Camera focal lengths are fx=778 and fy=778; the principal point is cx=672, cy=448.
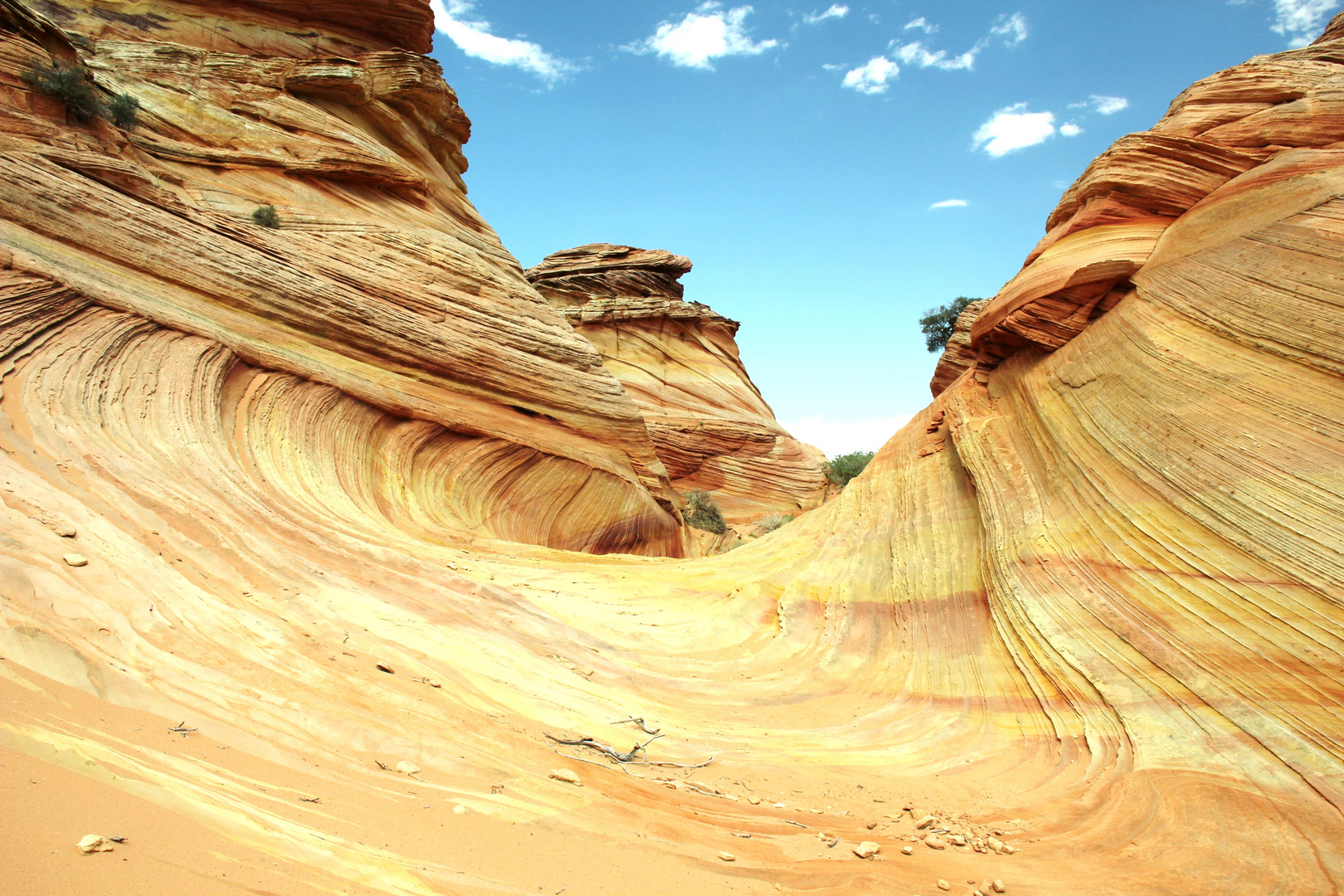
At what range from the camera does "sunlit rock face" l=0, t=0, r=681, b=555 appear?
391 inches

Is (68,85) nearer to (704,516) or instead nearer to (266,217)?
(266,217)

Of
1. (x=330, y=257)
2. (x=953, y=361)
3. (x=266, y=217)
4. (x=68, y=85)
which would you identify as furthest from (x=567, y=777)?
(x=953, y=361)

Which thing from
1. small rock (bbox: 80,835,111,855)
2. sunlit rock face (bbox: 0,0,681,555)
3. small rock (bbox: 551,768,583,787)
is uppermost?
sunlit rock face (bbox: 0,0,681,555)

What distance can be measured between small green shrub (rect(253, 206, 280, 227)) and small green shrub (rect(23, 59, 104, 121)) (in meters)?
2.29

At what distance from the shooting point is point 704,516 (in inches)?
1045

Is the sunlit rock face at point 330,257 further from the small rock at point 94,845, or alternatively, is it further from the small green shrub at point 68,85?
the small rock at point 94,845

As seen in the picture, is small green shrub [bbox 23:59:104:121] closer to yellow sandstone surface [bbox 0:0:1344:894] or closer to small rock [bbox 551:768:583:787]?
yellow sandstone surface [bbox 0:0:1344:894]

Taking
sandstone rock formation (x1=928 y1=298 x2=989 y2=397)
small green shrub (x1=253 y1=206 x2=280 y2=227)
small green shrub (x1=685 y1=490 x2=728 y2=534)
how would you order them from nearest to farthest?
small green shrub (x1=253 y1=206 x2=280 y2=227)
sandstone rock formation (x1=928 y1=298 x2=989 y2=397)
small green shrub (x1=685 y1=490 x2=728 y2=534)

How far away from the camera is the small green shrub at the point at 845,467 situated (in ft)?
113

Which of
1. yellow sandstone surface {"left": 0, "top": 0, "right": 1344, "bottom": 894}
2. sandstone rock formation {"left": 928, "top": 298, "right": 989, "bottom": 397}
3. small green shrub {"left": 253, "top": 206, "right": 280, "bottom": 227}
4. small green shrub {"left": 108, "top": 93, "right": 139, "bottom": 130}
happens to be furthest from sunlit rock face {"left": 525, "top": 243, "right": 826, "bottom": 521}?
small green shrub {"left": 108, "top": 93, "right": 139, "bottom": 130}

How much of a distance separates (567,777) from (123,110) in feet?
41.9

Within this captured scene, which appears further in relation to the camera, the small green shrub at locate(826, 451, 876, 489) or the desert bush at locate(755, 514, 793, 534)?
the small green shrub at locate(826, 451, 876, 489)

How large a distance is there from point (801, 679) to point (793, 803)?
2897mm

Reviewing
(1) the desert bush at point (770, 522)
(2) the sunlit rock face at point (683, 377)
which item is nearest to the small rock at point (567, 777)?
(1) the desert bush at point (770, 522)
